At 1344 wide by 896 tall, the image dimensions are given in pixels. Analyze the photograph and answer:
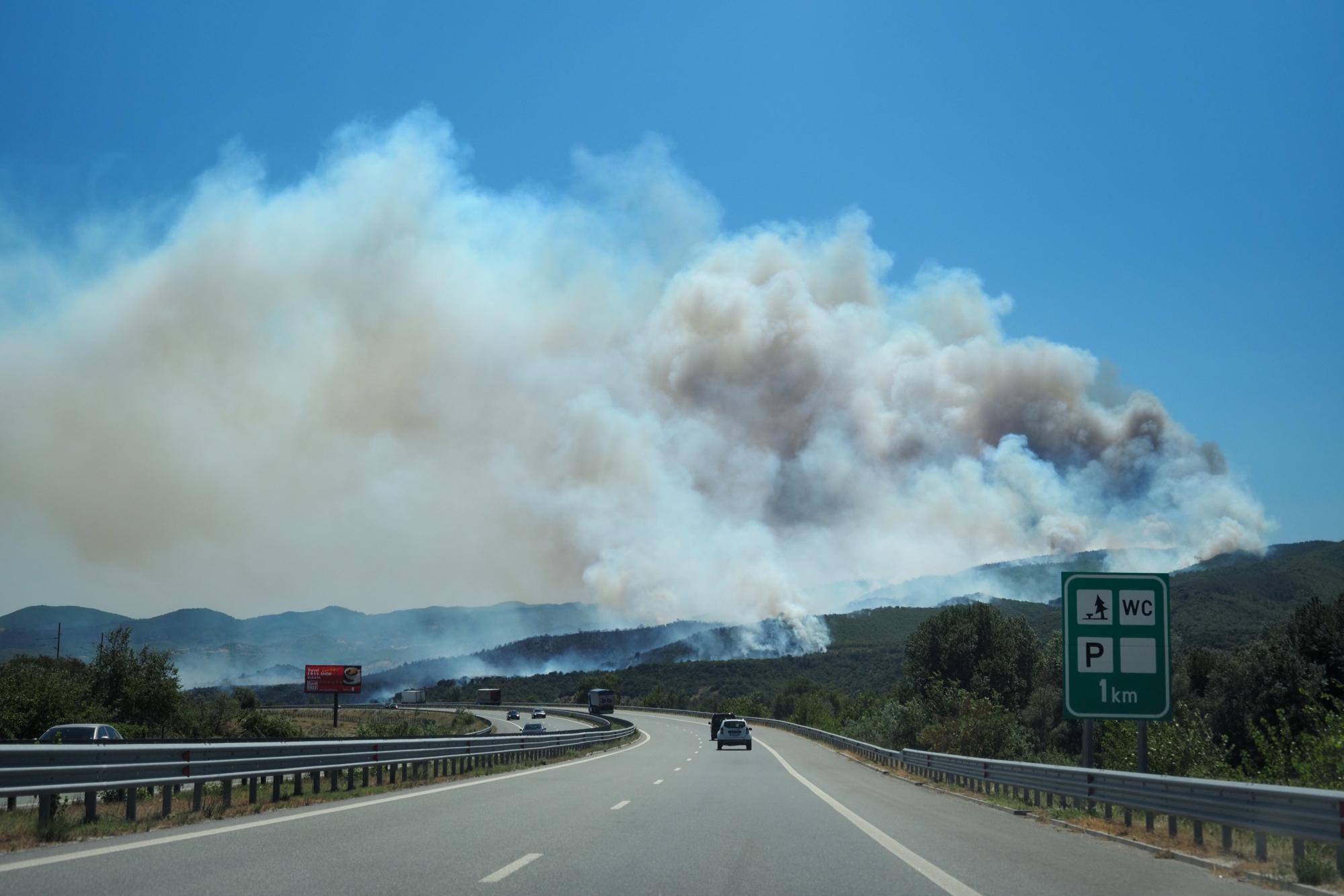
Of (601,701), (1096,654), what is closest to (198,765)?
(1096,654)

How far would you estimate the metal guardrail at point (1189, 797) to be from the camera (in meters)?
10.9

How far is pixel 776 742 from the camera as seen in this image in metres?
65.9

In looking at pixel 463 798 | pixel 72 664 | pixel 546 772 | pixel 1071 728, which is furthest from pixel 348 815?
pixel 72 664

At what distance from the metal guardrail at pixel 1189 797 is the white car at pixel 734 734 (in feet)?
86.4

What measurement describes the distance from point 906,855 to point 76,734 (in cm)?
2872

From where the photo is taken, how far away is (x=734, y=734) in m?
54.5

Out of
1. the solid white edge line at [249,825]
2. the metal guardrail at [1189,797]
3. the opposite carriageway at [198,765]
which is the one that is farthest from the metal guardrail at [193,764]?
the metal guardrail at [1189,797]

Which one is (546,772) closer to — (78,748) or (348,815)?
(348,815)

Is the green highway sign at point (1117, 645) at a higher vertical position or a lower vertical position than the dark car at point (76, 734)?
higher

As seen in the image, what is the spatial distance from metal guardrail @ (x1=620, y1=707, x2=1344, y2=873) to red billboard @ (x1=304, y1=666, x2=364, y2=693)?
307 feet

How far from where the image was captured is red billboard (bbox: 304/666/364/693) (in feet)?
366

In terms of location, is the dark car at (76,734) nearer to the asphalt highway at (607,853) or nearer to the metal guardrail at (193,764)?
the metal guardrail at (193,764)

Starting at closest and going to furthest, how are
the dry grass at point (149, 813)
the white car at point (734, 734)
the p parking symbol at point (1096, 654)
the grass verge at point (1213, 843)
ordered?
the grass verge at point (1213, 843) < the dry grass at point (149, 813) < the p parking symbol at point (1096, 654) < the white car at point (734, 734)

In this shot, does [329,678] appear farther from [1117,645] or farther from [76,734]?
[1117,645]
